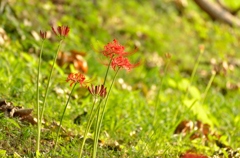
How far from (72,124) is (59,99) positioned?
0.42m

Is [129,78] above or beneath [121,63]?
above

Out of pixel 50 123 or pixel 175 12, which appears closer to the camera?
pixel 50 123

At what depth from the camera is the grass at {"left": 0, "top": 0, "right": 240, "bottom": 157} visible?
6.10 feet

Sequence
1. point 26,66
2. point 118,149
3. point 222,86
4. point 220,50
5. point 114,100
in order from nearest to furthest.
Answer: point 118,149 < point 114,100 < point 26,66 < point 222,86 < point 220,50

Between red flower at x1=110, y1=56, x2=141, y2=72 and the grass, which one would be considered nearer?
red flower at x1=110, y1=56, x2=141, y2=72

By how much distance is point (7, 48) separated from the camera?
9.78 feet

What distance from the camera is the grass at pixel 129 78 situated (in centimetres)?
186

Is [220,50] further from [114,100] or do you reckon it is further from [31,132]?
[31,132]

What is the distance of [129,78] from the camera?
3.77 meters

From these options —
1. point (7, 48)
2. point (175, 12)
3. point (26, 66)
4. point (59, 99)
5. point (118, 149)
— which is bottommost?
point (118, 149)

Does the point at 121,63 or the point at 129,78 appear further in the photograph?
the point at 129,78

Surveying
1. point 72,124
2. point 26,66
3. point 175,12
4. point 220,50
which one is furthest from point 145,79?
point 175,12

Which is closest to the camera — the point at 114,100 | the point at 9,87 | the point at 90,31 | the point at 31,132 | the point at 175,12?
the point at 31,132

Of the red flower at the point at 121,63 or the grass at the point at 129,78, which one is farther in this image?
the grass at the point at 129,78
